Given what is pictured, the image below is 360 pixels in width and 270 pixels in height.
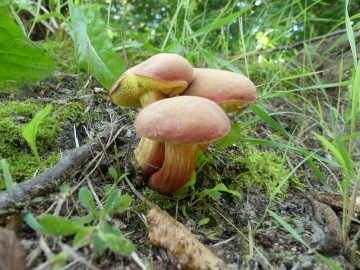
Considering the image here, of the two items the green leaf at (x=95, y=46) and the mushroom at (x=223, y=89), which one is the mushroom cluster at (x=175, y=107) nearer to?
the mushroom at (x=223, y=89)

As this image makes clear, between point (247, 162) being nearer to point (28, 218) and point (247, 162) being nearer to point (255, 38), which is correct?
point (28, 218)

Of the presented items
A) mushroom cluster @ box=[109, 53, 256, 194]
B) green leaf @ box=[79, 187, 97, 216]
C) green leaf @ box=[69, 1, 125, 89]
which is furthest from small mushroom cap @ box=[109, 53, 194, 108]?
green leaf @ box=[79, 187, 97, 216]

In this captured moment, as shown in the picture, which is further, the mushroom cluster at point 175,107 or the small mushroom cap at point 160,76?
the small mushroom cap at point 160,76

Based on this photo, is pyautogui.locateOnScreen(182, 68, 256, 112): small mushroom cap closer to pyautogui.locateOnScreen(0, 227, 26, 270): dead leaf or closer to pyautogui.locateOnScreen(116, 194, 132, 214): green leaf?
pyautogui.locateOnScreen(116, 194, 132, 214): green leaf

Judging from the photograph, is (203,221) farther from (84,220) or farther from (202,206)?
(84,220)

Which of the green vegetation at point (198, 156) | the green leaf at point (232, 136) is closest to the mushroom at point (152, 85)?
the green vegetation at point (198, 156)
